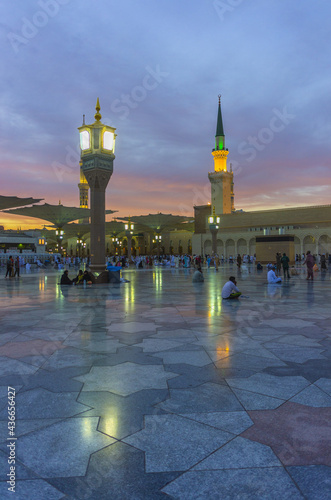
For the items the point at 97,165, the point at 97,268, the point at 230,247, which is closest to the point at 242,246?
the point at 230,247

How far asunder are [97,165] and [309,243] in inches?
1947

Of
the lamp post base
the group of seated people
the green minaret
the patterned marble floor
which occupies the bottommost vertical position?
the patterned marble floor

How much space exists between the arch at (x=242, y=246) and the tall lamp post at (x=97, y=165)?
51.1 m

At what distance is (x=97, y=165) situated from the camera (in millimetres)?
12922

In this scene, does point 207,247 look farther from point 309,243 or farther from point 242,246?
point 309,243

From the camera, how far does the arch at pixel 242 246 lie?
62584mm

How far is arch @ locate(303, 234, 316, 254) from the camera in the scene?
180 feet

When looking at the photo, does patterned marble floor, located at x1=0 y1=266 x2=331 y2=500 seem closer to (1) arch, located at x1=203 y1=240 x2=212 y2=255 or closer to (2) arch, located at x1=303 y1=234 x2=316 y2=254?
(2) arch, located at x1=303 y1=234 x2=316 y2=254

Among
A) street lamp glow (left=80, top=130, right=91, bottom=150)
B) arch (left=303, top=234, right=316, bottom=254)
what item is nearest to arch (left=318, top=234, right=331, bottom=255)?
arch (left=303, top=234, right=316, bottom=254)

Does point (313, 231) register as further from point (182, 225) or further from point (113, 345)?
point (113, 345)

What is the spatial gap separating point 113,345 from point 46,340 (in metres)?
0.99

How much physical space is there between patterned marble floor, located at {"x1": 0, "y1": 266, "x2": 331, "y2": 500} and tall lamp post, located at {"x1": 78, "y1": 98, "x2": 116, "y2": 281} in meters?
8.26

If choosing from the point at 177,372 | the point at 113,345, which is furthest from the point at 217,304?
the point at 177,372

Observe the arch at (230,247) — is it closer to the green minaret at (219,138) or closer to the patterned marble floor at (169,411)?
the green minaret at (219,138)
